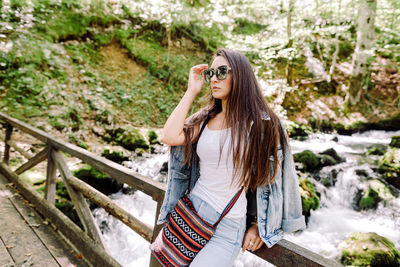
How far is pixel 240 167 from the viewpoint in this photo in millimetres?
1368

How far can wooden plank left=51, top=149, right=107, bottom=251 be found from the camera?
2.86 meters

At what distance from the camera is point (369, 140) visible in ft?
38.8

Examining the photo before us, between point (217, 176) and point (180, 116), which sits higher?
point (180, 116)

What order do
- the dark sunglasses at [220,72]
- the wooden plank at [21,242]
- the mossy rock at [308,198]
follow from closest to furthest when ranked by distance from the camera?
the dark sunglasses at [220,72], the wooden plank at [21,242], the mossy rock at [308,198]

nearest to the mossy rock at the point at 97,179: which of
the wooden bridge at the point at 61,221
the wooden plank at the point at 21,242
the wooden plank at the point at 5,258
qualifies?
the wooden bridge at the point at 61,221

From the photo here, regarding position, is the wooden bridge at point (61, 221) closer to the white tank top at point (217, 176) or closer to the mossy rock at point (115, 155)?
the white tank top at point (217, 176)

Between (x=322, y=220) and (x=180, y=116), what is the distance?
241 inches

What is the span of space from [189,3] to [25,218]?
14.4 m

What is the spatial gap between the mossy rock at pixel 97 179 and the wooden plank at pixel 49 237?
59.5 inches

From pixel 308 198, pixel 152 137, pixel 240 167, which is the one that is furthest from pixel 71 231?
pixel 152 137

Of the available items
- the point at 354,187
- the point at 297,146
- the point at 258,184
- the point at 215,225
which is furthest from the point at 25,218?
the point at 297,146

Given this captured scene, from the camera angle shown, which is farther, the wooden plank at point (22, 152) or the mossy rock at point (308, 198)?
the mossy rock at point (308, 198)

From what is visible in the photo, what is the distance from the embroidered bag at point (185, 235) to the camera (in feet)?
4.58

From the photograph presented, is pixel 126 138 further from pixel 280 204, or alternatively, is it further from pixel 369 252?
pixel 280 204
